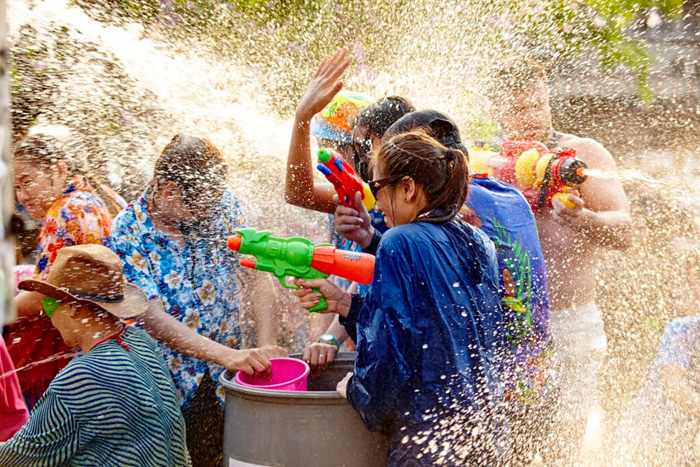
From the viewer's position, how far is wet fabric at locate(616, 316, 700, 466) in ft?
11.1

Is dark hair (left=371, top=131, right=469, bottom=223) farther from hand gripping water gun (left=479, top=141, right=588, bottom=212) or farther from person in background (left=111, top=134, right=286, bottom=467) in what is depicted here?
person in background (left=111, top=134, right=286, bottom=467)

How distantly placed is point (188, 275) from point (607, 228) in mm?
1720

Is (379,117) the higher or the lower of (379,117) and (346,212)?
the higher

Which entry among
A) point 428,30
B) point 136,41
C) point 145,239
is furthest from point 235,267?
point 428,30

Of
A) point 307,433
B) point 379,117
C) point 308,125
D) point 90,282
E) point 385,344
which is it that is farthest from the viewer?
point 308,125

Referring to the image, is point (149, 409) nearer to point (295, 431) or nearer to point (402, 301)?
point (295, 431)

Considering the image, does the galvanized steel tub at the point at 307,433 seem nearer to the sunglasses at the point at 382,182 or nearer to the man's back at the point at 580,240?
the sunglasses at the point at 382,182

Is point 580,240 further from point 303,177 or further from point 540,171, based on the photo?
point 303,177

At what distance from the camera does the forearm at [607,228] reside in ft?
8.72

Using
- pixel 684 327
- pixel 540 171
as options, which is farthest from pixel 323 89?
pixel 684 327

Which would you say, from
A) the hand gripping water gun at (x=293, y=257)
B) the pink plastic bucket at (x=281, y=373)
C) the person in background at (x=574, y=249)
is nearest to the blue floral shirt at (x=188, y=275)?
the pink plastic bucket at (x=281, y=373)

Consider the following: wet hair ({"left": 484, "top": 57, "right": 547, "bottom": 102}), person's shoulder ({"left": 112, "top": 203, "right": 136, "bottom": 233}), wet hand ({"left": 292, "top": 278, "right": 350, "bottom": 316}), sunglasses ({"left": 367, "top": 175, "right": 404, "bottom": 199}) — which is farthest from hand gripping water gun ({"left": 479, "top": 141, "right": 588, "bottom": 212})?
person's shoulder ({"left": 112, "top": 203, "right": 136, "bottom": 233})

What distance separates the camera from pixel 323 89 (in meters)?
2.66

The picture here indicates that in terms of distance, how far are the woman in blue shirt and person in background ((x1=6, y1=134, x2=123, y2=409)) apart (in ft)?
4.75
